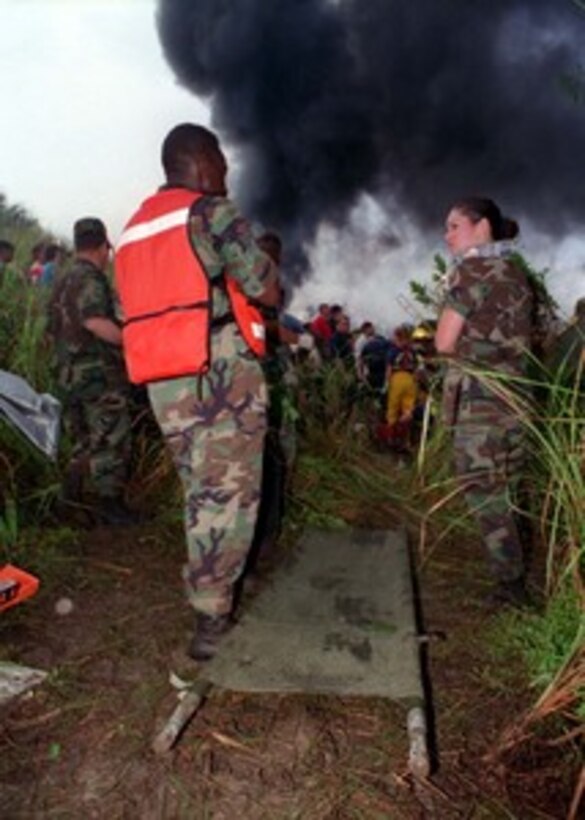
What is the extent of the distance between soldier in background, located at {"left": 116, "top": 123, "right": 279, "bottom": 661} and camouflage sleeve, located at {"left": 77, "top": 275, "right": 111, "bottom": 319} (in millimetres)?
1561

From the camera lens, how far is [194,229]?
2.68 m

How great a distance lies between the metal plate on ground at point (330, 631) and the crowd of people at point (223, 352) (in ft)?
0.72

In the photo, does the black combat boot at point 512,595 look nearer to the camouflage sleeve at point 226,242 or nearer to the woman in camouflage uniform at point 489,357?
the woman in camouflage uniform at point 489,357

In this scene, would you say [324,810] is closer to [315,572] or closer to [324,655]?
[324,655]

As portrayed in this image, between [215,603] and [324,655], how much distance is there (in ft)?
1.56

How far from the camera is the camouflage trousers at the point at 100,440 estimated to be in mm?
4371

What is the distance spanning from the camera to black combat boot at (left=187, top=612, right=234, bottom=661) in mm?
2785

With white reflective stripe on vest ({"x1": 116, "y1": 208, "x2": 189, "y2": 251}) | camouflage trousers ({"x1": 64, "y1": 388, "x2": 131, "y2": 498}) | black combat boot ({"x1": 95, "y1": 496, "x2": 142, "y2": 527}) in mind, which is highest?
white reflective stripe on vest ({"x1": 116, "y1": 208, "x2": 189, "y2": 251})

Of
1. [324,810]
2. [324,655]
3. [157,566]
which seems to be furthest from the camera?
A: [157,566]

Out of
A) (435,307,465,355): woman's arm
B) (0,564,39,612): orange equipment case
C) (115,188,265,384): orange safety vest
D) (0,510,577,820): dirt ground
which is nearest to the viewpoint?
(0,510,577,820): dirt ground

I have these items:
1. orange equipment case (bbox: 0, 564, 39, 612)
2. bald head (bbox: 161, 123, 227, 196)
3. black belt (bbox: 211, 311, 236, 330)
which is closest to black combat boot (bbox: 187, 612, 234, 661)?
orange equipment case (bbox: 0, 564, 39, 612)

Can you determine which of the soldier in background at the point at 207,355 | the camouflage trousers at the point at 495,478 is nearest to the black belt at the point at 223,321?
the soldier in background at the point at 207,355

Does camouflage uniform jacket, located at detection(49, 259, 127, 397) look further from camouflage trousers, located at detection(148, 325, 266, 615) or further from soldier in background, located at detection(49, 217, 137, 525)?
camouflage trousers, located at detection(148, 325, 266, 615)

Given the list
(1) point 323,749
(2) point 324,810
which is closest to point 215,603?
(1) point 323,749
